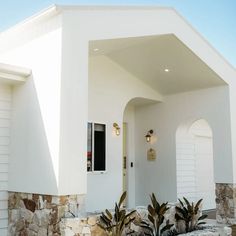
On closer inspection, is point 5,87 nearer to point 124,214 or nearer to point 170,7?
point 124,214

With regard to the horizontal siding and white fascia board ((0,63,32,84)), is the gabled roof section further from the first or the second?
the horizontal siding

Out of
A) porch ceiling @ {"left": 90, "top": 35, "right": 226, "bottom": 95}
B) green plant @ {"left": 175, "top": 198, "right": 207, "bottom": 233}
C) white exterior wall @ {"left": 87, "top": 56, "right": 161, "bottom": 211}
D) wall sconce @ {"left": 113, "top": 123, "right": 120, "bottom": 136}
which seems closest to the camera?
green plant @ {"left": 175, "top": 198, "right": 207, "bottom": 233}

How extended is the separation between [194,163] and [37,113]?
6289mm

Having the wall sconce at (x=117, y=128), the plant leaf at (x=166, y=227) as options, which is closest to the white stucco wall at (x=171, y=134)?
the wall sconce at (x=117, y=128)

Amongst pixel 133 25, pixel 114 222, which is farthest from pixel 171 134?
pixel 114 222

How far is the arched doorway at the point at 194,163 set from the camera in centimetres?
984

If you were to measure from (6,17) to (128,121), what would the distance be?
4712 mm

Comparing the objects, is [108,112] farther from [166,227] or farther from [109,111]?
[166,227]

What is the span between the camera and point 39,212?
541 cm

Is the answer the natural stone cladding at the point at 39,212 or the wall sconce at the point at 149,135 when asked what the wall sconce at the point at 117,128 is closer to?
the wall sconce at the point at 149,135

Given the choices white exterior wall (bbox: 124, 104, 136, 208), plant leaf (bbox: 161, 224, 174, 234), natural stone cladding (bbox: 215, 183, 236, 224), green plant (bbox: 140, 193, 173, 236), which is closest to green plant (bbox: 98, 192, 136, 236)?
green plant (bbox: 140, 193, 173, 236)

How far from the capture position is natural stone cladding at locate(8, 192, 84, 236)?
504cm

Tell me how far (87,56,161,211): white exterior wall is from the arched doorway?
2.03m

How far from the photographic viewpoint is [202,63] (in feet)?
26.3
